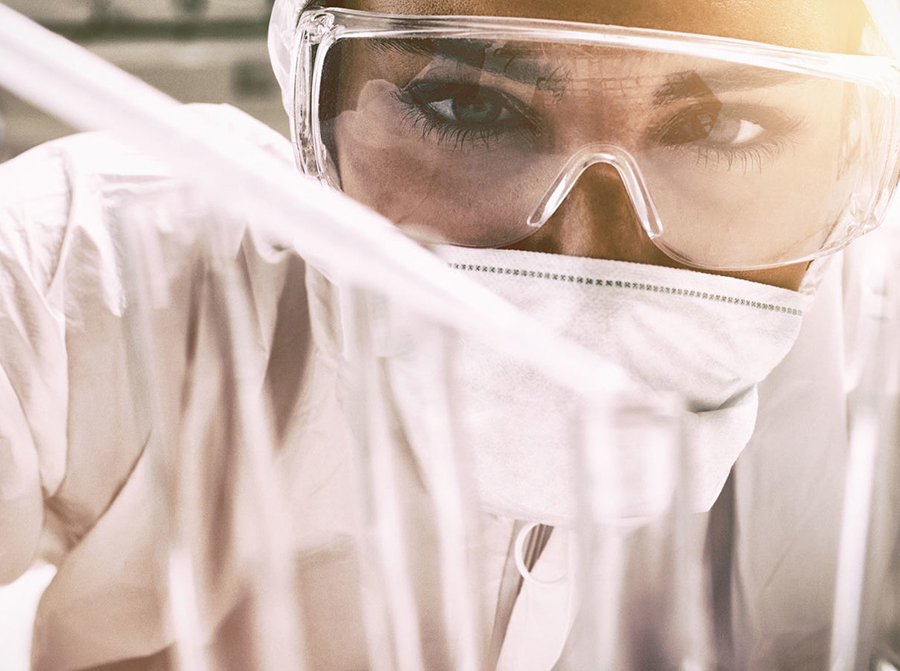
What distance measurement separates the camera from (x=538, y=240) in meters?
0.56

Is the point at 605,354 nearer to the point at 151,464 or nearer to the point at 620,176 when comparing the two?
the point at 620,176

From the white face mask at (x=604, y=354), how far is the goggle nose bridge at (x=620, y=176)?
35mm

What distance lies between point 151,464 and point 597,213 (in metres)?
0.38

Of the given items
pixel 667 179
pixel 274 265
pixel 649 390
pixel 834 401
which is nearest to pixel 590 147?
pixel 667 179

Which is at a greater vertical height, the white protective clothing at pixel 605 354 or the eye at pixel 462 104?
the eye at pixel 462 104

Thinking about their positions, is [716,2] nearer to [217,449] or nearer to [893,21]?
[893,21]

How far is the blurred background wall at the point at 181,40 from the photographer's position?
95 cm

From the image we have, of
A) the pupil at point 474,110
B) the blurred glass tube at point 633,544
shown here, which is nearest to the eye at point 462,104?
the pupil at point 474,110

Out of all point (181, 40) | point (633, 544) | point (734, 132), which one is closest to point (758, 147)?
point (734, 132)

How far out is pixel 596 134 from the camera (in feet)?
1.79

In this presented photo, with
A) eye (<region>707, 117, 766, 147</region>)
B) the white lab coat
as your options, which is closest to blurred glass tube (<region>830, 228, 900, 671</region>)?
the white lab coat

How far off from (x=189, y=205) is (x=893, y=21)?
1.75 ft

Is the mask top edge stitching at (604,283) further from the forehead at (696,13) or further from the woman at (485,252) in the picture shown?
the forehead at (696,13)

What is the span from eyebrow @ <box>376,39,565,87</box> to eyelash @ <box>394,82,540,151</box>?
0.08ft
